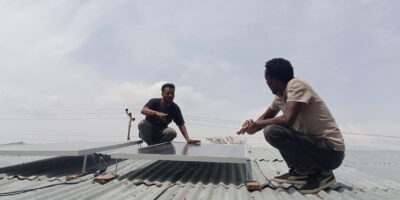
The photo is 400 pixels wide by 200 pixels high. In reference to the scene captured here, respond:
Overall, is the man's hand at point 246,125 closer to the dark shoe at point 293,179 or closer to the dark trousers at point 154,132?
the dark shoe at point 293,179

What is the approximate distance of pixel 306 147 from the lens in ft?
10.3

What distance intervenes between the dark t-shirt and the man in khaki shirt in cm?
313

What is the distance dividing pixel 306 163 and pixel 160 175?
1673 millimetres

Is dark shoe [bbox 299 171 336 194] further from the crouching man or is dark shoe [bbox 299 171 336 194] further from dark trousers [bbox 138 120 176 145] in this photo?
dark trousers [bbox 138 120 176 145]

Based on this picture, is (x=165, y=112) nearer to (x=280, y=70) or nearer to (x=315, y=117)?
(x=280, y=70)

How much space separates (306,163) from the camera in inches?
127

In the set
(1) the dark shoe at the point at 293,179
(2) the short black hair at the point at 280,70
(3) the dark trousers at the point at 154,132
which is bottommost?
(1) the dark shoe at the point at 293,179

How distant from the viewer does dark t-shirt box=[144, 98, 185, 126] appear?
241 inches

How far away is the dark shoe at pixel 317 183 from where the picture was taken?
302 centimetres

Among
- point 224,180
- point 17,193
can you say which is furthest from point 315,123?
point 17,193

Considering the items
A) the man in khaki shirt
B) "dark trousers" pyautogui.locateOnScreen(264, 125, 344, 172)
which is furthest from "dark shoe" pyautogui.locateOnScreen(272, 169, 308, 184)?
"dark trousers" pyautogui.locateOnScreen(264, 125, 344, 172)

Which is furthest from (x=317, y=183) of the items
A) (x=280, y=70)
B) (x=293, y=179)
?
(x=280, y=70)

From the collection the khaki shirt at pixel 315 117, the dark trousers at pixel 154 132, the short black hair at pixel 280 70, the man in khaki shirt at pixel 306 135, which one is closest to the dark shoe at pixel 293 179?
the man in khaki shirt at pixel 306 135

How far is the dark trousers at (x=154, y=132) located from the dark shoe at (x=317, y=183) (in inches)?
138
